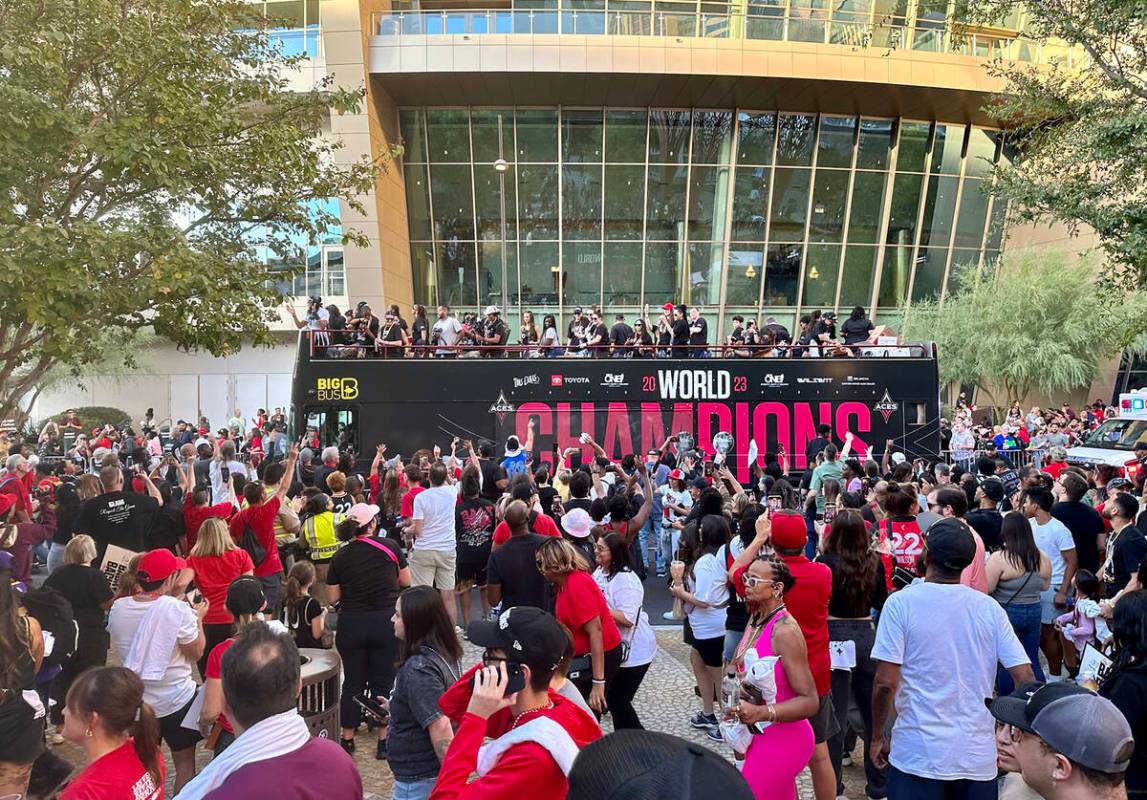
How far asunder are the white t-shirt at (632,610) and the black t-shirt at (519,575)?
91 cm

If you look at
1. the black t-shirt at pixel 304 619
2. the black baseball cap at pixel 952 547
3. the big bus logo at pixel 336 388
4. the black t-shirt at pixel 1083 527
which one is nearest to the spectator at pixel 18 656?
the black t-shirt at pixel 304 619

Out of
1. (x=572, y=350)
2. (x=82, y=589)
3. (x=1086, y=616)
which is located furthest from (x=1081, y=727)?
(x=572, y=350)

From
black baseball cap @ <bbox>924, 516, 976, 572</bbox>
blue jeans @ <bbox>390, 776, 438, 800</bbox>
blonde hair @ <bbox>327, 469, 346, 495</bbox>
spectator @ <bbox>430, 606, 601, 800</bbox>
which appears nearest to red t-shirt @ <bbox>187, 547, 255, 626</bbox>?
blonde hair @ <bbox>327, 469, 346, 495</bbox>

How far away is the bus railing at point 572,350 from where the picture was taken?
60.7ft

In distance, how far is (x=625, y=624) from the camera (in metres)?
5.93

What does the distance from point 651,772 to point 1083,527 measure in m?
8.16

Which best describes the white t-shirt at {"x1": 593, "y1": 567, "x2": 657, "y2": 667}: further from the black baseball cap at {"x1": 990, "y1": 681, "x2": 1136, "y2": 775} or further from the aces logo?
the aces logo

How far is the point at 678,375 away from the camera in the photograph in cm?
1950

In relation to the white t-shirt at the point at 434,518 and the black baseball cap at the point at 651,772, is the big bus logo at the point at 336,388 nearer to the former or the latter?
the white t-shirt at the point at 434,518

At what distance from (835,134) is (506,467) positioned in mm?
26046

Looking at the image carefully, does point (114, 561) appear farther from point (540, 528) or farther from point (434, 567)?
point (540, 528)

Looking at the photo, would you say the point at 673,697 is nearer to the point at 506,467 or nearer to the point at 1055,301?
the point at 506,467

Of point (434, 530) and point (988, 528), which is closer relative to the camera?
point (988, 528)

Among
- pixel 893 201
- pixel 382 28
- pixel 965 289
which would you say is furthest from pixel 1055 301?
pixel 382 28
